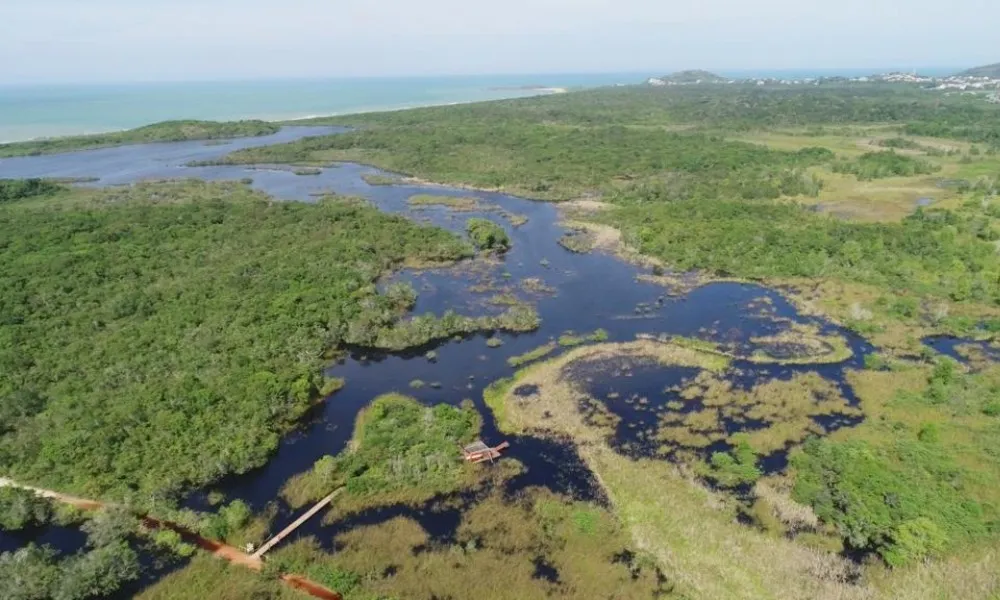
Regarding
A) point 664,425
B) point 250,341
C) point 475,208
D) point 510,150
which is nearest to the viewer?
point 664,425

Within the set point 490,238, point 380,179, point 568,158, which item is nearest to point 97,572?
point 490,238

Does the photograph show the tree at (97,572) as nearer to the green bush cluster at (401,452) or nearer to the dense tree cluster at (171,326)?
the dense tree cluster at (171,326)

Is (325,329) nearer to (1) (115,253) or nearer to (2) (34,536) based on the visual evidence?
(2) (34,536)

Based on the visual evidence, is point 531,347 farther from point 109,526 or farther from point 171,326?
point 109,526

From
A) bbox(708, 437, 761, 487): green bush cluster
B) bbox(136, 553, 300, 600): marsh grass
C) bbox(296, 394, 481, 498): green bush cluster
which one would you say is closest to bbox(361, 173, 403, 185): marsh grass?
bbox(296, 394, 481, 498): green bush cluster

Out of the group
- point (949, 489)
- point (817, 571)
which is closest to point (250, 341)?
point (817, 571)

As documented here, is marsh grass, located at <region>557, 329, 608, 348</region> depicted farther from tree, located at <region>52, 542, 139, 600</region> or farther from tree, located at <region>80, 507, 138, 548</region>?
tree, located at <region>52, 542, 139, 600</region>
